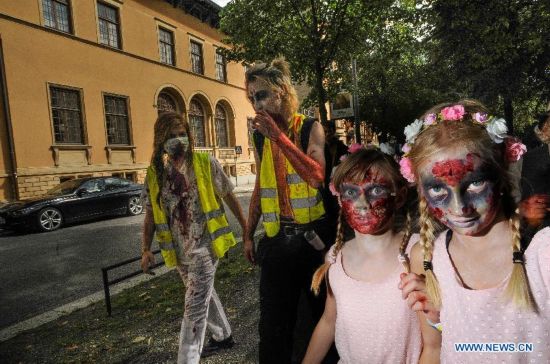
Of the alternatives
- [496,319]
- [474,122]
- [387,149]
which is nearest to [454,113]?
[474,122]

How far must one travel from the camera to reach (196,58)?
23469mm

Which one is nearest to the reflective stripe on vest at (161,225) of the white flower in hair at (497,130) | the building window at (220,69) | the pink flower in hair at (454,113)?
the pink flower in hair at (454,113)

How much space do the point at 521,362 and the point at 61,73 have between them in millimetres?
17629

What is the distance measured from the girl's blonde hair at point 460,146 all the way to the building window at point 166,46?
69.2ft

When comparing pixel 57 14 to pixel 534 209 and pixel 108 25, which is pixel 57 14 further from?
pixel 534 209

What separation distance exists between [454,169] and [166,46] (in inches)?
876

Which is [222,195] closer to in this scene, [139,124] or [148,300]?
[148,300]

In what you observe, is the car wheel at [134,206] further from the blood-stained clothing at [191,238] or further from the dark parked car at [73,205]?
the blood-stained clothing at [191,238]

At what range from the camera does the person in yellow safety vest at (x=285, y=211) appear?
2.15m

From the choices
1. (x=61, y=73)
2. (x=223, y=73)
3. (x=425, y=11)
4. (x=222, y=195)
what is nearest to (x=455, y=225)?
(x=222, y=195)

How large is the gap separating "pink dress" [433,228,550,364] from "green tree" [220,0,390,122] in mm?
8842

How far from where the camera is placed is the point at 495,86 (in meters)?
11.8

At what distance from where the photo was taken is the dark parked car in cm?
980

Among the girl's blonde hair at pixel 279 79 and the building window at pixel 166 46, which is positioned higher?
the building window at pixel 166 46
